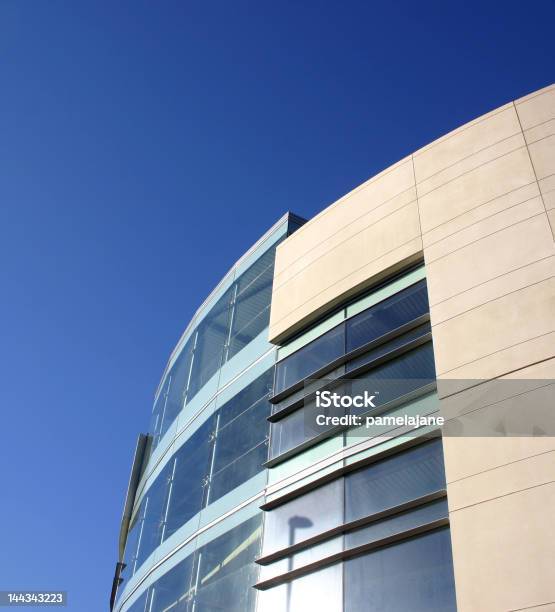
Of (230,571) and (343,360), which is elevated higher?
(343,360)

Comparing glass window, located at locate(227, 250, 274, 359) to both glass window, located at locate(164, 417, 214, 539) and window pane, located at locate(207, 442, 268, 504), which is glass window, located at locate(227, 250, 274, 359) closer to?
glass window, located at locate(164, 417, 214, 539)

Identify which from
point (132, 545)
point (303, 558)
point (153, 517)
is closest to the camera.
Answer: point (303, 558)

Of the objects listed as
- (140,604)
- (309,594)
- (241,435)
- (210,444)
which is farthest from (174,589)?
(309,594)

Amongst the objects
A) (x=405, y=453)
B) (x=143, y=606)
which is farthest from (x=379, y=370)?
(x=143, y=606)

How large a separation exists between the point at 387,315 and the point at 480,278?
5.59 ft

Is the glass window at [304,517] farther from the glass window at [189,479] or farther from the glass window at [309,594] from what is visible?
the glass window at [189,479]

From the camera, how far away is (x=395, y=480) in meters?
9.45

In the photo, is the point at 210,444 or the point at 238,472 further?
the point at 210,444

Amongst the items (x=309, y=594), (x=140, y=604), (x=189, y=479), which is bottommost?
(x=309, y=594)

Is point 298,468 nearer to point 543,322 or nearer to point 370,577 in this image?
point 370,577

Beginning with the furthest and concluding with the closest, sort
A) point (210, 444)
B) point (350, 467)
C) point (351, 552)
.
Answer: point (210, 444) < point (350, 467) < point (351, 552)

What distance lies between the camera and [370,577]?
350 inches

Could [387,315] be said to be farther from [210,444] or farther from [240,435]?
[210,444]

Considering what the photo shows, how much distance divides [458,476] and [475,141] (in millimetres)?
5543
